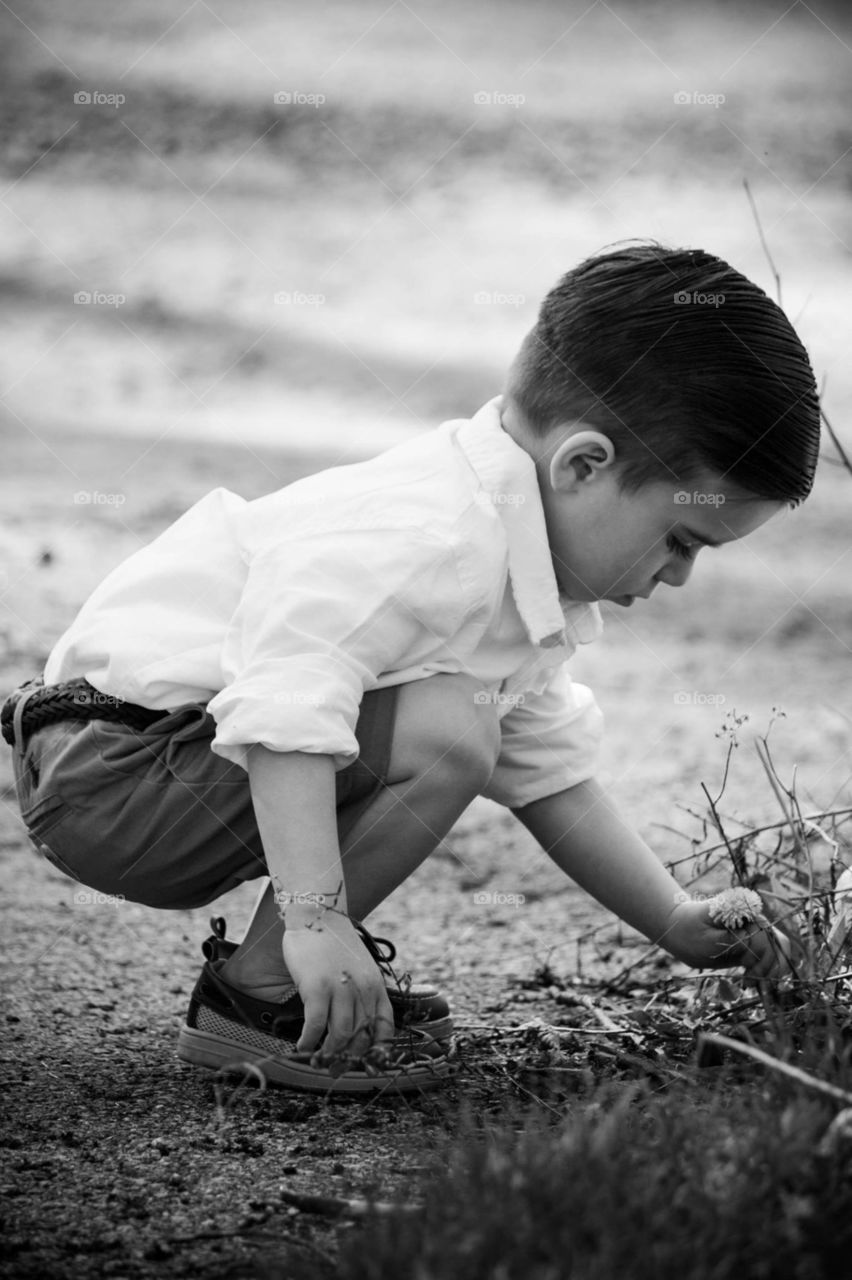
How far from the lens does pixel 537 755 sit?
6.95 feet

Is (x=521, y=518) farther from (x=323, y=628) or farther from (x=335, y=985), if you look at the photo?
(x=335, y=985)

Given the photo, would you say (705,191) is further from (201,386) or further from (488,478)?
(488,478)

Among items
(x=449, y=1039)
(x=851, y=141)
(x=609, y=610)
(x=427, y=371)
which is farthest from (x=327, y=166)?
(x=449, y=1039)

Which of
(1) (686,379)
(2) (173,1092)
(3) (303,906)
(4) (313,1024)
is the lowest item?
(2) (173,1092)

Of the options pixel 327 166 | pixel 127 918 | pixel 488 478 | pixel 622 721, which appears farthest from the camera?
pixel 327 166

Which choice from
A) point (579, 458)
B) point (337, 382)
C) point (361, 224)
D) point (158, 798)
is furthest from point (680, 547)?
point (361, 224)

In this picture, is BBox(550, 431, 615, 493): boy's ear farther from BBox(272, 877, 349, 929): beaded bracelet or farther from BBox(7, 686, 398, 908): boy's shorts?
BBox(272, 877, 349, 929): beaded bracelet

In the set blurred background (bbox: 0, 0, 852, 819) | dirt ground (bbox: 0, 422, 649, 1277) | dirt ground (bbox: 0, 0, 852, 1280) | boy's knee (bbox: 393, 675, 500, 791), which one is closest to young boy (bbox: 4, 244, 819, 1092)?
boy's knee (bbox: 393, 675, 500, 791)

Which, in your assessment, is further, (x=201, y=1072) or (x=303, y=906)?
(x=201, y=1072)

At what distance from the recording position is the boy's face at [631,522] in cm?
181

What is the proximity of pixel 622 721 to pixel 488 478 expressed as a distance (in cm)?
210

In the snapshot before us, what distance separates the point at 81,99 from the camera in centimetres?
811

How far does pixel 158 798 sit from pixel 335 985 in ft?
1.33

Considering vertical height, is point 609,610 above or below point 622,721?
above
